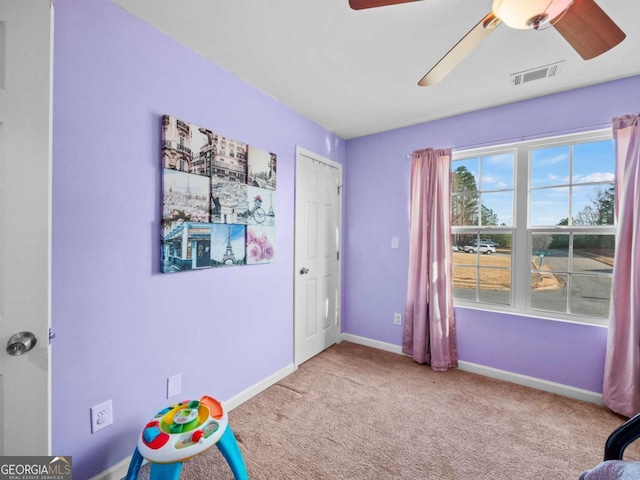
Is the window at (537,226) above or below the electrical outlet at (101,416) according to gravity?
above

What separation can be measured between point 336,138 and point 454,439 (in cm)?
292

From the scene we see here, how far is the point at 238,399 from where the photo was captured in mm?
2111

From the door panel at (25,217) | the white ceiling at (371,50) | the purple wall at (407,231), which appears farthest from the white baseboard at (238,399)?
the white ceiling at (371,50)

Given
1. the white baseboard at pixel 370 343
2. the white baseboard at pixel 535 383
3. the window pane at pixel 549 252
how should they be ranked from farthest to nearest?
the white baseboard at pixel 370 343
the window pane at pixel 549 252
the white baseboard at pixel 535 383

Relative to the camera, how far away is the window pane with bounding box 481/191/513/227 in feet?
8.49

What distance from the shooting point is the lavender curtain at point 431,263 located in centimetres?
268

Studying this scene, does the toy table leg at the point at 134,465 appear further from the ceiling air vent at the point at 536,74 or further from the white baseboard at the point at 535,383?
the ceiling air vent at the point at 536,74

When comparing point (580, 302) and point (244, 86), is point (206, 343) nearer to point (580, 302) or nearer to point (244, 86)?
point (244, 86)

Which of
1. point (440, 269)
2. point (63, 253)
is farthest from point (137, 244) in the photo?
point (440, 269)

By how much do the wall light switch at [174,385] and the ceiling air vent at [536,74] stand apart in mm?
3056

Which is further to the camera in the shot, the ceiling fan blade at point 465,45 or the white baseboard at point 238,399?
the white baseboard at point 238,399

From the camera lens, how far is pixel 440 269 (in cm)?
269

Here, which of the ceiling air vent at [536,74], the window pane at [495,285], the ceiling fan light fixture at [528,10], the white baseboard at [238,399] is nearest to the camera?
the ceiling fan light fixture at [528,10]

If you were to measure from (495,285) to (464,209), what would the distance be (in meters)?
0.77
